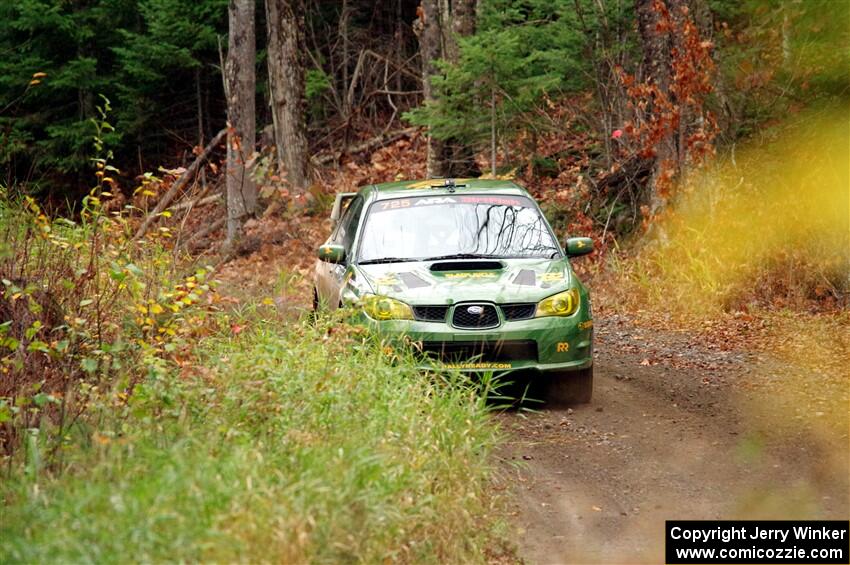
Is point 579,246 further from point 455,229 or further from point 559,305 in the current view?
point 455,229

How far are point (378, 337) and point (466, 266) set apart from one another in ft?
4.09

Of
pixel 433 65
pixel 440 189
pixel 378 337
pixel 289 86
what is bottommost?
pixel 378 337

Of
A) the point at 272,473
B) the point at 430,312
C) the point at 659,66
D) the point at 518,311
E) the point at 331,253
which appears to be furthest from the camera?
the point at 659,66

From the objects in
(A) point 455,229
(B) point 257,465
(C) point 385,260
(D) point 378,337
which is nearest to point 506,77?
(A) point 455,229

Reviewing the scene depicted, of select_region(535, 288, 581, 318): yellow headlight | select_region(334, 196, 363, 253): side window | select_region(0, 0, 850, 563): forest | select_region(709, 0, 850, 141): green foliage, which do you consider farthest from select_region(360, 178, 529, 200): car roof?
select_region(709, 0, 850, 141): green foliage

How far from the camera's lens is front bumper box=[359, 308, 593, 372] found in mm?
8375

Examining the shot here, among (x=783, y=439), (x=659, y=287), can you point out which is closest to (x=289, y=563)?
(x=783, y=439)

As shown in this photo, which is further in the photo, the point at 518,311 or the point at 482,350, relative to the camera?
the point at 518,311

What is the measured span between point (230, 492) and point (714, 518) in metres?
2.92

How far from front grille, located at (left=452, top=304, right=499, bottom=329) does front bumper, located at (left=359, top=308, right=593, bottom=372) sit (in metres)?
0.07

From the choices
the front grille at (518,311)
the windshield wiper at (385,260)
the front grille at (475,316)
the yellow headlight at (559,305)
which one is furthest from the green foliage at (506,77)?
the front grille at (475,316)

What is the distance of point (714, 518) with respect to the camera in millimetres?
6121

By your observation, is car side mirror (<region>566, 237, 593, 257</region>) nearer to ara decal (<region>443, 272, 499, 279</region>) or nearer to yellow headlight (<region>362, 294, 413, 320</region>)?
ara decal (<region>443, 272, 499, 279</region>)

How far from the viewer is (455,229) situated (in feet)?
32.3
